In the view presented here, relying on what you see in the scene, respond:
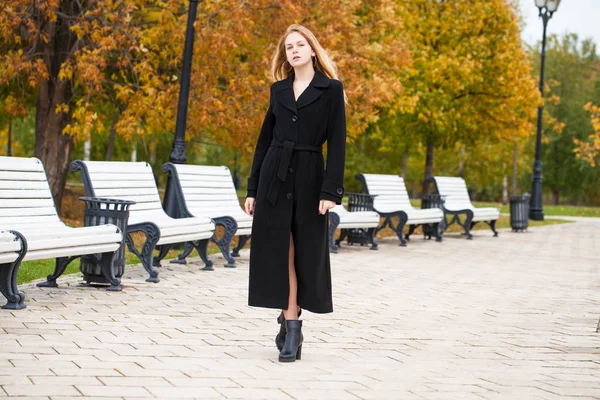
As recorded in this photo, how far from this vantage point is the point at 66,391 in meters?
4.57

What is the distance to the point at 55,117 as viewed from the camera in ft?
60.9

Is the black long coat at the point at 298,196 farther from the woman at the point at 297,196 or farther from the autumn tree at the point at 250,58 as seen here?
the autumn tree at the point at 250,58

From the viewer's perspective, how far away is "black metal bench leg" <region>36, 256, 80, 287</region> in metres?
8.45

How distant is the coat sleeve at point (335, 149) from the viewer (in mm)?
5660

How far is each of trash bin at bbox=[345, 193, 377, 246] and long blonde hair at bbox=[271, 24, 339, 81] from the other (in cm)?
922

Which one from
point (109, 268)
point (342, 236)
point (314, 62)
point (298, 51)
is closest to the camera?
point (298, 51)

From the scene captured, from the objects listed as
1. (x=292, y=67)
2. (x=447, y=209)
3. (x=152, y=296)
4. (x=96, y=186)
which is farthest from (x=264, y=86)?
(x=292, y=67)

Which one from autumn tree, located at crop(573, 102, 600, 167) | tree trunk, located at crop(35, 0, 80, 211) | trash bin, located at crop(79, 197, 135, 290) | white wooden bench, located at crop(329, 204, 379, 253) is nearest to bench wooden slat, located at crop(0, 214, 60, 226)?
trash bin, located at crop(79, 197, 135, 290)

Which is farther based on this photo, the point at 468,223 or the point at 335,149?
the point at 468,223

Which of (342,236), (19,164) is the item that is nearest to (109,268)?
(19,164)

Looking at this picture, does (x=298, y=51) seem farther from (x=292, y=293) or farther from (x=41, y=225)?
(x=41, y=225)

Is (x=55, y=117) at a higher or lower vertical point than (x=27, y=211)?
higher

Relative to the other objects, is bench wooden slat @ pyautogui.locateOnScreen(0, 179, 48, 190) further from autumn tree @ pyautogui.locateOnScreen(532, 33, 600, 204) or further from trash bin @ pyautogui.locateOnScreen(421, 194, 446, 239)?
autumn tree @ pyautogui.locateOnScreen(532, 33, 600, 204)

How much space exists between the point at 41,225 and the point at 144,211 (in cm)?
223
